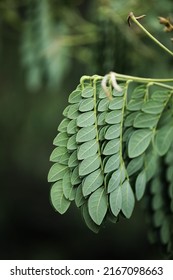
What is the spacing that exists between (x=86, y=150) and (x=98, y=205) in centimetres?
14

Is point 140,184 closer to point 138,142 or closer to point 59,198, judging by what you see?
point 138,142

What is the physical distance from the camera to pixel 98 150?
200 centimetres

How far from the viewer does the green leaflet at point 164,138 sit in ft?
7.06

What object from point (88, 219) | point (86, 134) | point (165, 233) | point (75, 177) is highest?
point (86, 134)

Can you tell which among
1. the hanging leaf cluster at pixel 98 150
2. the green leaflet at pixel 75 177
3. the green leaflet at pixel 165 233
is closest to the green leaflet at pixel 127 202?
the hanging leaf cluster at pixel 98 150

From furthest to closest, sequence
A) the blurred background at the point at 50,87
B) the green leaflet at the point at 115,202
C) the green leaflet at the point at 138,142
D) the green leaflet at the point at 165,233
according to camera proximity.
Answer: the blurred background at the point at 50,87 → the green leaflet at the point at 165,233 → the green leaflet at the point at 138,142 → the green leaflet at the point at 115,202

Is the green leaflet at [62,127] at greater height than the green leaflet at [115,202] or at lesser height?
greater

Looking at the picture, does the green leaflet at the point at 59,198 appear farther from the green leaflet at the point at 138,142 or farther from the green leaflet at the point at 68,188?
the green leaflet at the point at 138,142

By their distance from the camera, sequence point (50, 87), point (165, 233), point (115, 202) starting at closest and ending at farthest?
point (115, 202) < point (165, 233) < point (50, 87)

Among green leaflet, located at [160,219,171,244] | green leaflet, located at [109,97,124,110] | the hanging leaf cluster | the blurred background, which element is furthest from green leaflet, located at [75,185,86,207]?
the blurred background

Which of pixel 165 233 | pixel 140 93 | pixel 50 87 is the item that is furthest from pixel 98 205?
pixel 50 87

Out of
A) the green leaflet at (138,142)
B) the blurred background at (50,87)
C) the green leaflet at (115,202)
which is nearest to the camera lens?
the green leaflet at (115,202)

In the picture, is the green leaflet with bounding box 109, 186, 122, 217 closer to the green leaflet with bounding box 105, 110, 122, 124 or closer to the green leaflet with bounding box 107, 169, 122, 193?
the green leaflet with bounding box 107, 169, 122, 193

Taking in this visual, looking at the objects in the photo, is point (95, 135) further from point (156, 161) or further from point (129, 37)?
point (129, 37)
